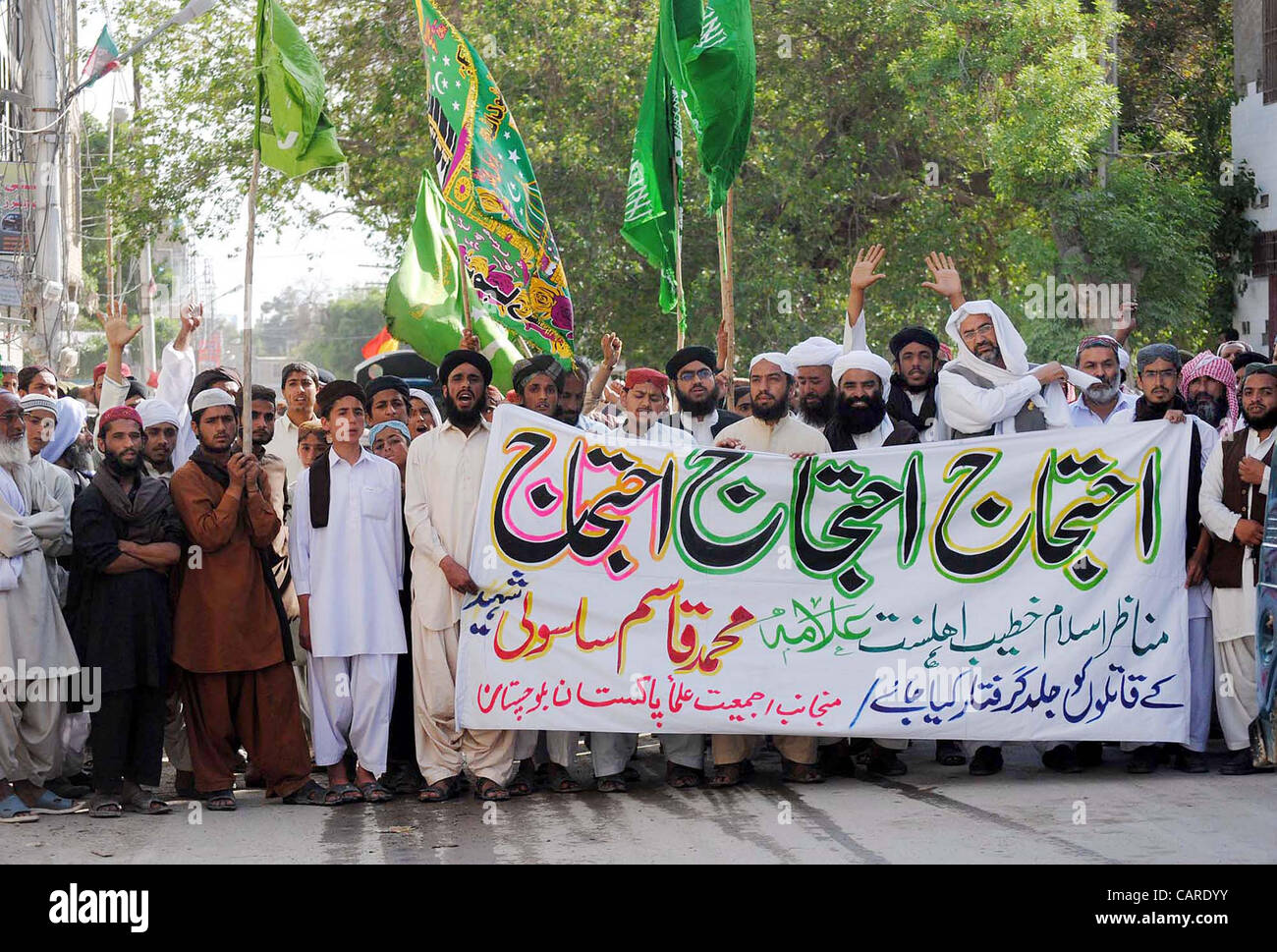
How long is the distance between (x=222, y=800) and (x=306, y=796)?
360mm

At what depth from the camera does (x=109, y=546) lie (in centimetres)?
681

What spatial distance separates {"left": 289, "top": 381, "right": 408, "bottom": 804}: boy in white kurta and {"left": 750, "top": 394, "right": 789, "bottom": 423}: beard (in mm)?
1665

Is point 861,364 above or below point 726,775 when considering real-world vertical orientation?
above

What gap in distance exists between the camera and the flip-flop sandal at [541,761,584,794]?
23.7 ft

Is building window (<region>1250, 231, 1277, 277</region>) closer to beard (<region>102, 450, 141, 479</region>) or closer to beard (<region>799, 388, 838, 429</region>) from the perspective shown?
beard (<region>799, 388, 838, 429</region>)

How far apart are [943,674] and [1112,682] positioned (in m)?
0.72

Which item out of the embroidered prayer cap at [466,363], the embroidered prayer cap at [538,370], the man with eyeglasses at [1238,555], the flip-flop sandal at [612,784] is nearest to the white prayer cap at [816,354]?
the embroidered prayer cap at [538,370]

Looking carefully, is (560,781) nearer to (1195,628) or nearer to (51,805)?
(51,805)

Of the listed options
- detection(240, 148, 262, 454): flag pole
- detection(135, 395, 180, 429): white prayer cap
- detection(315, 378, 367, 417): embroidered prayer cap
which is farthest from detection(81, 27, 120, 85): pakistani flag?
detection(315, 378, 367, 417): embroidered prayer cap

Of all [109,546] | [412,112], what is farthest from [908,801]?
[412,112]

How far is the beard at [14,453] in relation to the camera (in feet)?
22.6

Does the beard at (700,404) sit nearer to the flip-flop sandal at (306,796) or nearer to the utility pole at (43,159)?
the flip-flop sandal at (306,796)

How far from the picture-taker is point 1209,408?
28.6ft

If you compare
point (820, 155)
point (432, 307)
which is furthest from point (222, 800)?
point (820, 155)
